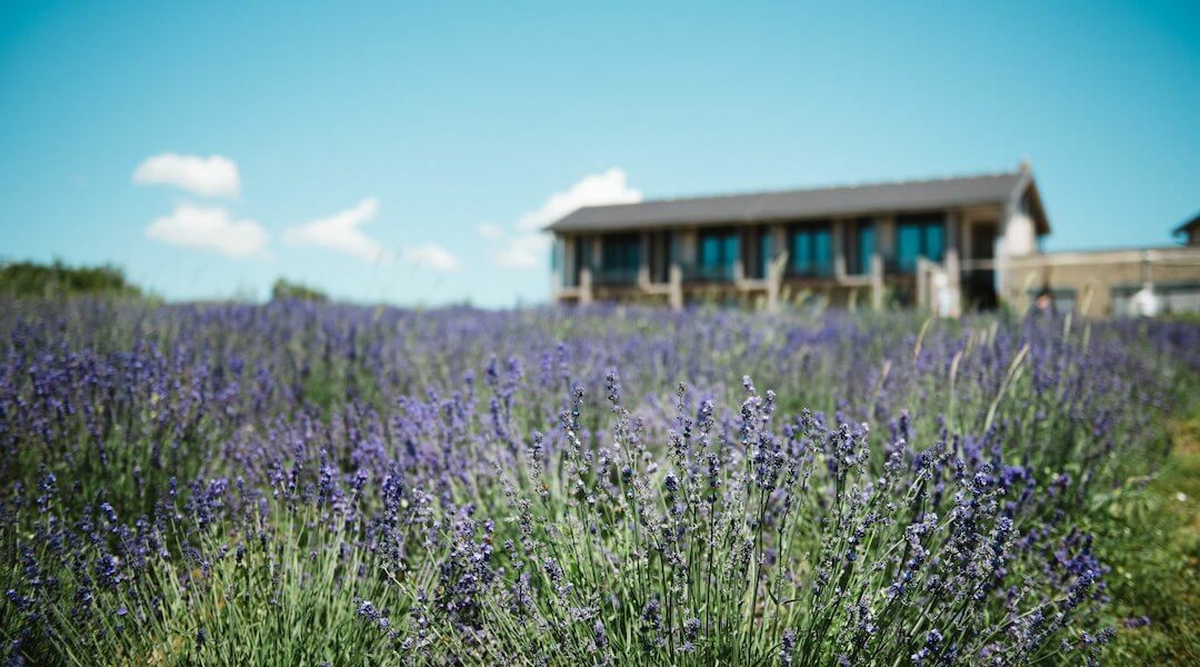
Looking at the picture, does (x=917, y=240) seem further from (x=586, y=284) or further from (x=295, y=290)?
(x=295, y=290)

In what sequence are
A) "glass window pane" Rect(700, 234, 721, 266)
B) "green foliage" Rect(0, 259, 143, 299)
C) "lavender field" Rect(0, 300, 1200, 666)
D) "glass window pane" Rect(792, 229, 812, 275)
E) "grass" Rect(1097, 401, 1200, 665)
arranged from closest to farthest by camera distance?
"lavender field" Rect(0, 300, 1200, 666) → "grass" Rect(1097, 401, 1200, 665) → "green foliage" Rect(0, 259, 143, 299) → "glass window pane" Rect(792, 229, 812, 275) → "glass window pane" Rect(700, 234, 721, 266)

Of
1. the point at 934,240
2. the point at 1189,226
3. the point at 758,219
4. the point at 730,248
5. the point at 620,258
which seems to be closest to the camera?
the point at 934,240

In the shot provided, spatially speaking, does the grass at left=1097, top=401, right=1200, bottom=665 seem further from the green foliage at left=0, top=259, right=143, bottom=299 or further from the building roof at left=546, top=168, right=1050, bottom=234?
the building roof at left=546, top=168, right=1050, bottom=234

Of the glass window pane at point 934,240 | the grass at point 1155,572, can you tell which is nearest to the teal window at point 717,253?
the glass window pane at point 934,240

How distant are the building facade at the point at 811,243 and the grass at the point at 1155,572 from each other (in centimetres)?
1466

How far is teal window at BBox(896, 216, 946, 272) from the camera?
21.0 meters

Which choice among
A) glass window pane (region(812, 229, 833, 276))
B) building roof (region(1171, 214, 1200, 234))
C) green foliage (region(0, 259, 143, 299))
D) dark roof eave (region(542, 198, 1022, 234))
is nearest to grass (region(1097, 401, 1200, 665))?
green foliage (region(0, 259, 143, 299))

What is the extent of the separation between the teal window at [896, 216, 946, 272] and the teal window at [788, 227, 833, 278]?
193 cm

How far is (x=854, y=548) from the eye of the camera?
6.22 ft

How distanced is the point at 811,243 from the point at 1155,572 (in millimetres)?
20637

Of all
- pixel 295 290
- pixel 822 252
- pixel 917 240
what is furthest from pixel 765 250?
pixel 295 290

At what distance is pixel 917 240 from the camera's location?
21.4m

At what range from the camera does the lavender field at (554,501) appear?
174 centimetres

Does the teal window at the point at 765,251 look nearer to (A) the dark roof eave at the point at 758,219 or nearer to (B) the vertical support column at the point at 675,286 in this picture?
(A) the dark roof eave at the point at 758,219
